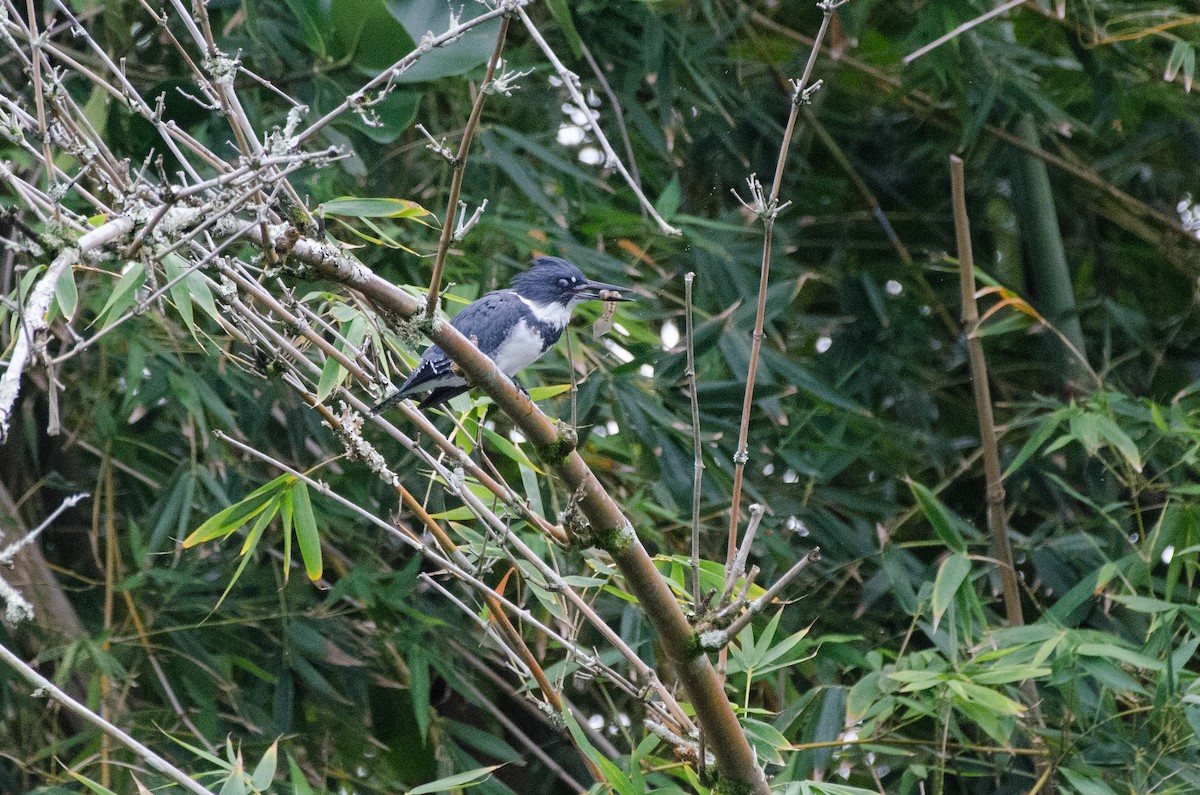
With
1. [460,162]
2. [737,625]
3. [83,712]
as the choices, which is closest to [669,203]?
[737,625]

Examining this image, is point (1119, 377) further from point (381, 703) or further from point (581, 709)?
point (381, 703)

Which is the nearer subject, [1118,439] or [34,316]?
[34,316]

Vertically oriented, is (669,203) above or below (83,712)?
below

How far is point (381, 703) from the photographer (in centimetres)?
317

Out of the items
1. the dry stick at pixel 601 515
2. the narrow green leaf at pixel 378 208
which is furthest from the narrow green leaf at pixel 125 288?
the dry stick at pixel 601 515

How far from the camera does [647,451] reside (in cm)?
289

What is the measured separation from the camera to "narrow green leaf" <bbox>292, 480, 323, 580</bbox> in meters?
2.17

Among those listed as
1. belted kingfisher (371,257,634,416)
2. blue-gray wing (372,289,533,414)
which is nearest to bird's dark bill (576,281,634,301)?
belted kingfisher (371,257,634,416)

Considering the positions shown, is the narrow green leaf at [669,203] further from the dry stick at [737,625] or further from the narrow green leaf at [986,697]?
the dry stick at [737,625]

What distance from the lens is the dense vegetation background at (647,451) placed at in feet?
7.90

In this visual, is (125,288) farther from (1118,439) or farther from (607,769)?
(1118,439)

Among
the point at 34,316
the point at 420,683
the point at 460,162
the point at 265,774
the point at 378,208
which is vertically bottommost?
the point at 420,683

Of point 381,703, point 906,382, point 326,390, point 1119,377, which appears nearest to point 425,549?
point 326,390

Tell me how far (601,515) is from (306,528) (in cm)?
74
